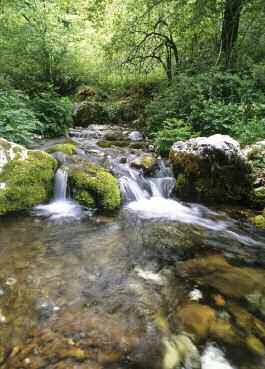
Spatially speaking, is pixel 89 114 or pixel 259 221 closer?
pixel 259 221

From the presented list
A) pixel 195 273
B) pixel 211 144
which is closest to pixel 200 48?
pixel 211 144

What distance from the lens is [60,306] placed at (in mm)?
2719

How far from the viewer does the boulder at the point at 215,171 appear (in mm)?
5531

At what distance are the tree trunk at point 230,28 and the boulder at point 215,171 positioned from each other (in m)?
5.40

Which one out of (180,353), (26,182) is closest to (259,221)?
(180,353)

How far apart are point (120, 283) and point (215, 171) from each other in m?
3.40

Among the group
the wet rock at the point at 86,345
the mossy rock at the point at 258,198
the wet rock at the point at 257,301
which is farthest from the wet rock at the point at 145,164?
the wet rock at the point at 86,345

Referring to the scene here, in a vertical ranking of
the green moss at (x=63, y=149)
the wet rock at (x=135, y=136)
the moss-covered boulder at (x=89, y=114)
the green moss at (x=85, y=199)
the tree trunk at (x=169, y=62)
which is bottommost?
the green moss at (x=85, y=199)

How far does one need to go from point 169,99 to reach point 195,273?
281 inches

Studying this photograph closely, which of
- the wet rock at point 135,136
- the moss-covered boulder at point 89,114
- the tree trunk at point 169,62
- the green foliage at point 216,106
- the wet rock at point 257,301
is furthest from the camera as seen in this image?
the moss-covered boulder at point 89,114

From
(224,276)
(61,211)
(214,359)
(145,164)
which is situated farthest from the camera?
(145,164)

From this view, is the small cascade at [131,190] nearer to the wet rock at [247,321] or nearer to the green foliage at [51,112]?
the wet rock at [247,321]

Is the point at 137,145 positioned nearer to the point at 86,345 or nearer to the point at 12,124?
the point at 12,124

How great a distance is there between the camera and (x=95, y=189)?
17.2ft
